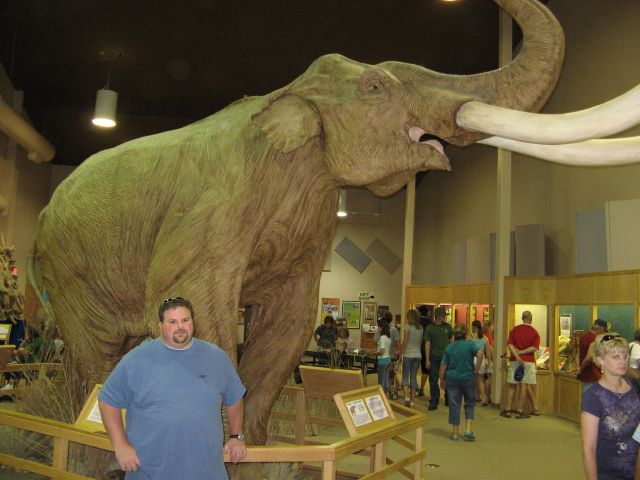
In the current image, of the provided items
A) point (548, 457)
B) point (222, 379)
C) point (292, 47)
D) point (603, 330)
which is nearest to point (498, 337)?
point (603, 330)

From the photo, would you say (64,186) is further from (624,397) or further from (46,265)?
(624,397)

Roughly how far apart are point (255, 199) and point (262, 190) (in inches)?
2.1

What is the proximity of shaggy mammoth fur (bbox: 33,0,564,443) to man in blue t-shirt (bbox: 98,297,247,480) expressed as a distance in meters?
0.40

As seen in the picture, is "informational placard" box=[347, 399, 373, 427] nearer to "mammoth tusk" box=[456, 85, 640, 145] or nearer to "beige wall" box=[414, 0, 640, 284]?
"mammoth tusk" box=[456, 85, 640, 145]

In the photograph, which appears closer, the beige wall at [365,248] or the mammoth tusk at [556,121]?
the mammoth tusk at [556,121]

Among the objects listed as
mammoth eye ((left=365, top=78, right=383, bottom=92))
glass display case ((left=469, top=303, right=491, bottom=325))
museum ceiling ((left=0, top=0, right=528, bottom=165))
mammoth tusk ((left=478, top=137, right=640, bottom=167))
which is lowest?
glass display case ((left=469, top=303, right=491, bottom=325))

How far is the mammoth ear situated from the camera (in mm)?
2803

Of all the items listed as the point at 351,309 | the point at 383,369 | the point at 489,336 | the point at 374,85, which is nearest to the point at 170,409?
the point at 374,85

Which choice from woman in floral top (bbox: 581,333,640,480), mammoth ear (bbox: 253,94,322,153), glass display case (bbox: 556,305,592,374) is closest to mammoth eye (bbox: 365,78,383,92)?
mammoth ear (bbox: 253,94,322,153)

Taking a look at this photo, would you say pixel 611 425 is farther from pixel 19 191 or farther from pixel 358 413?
pixel 19 191

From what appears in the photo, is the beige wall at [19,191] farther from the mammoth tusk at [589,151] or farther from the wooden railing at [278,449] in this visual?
the mammoth tusk at [589,151]

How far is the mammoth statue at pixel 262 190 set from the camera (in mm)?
2646

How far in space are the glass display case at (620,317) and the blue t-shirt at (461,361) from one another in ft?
5.93

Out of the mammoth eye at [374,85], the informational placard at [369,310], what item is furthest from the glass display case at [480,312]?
the mammoth eye at [374,85]
